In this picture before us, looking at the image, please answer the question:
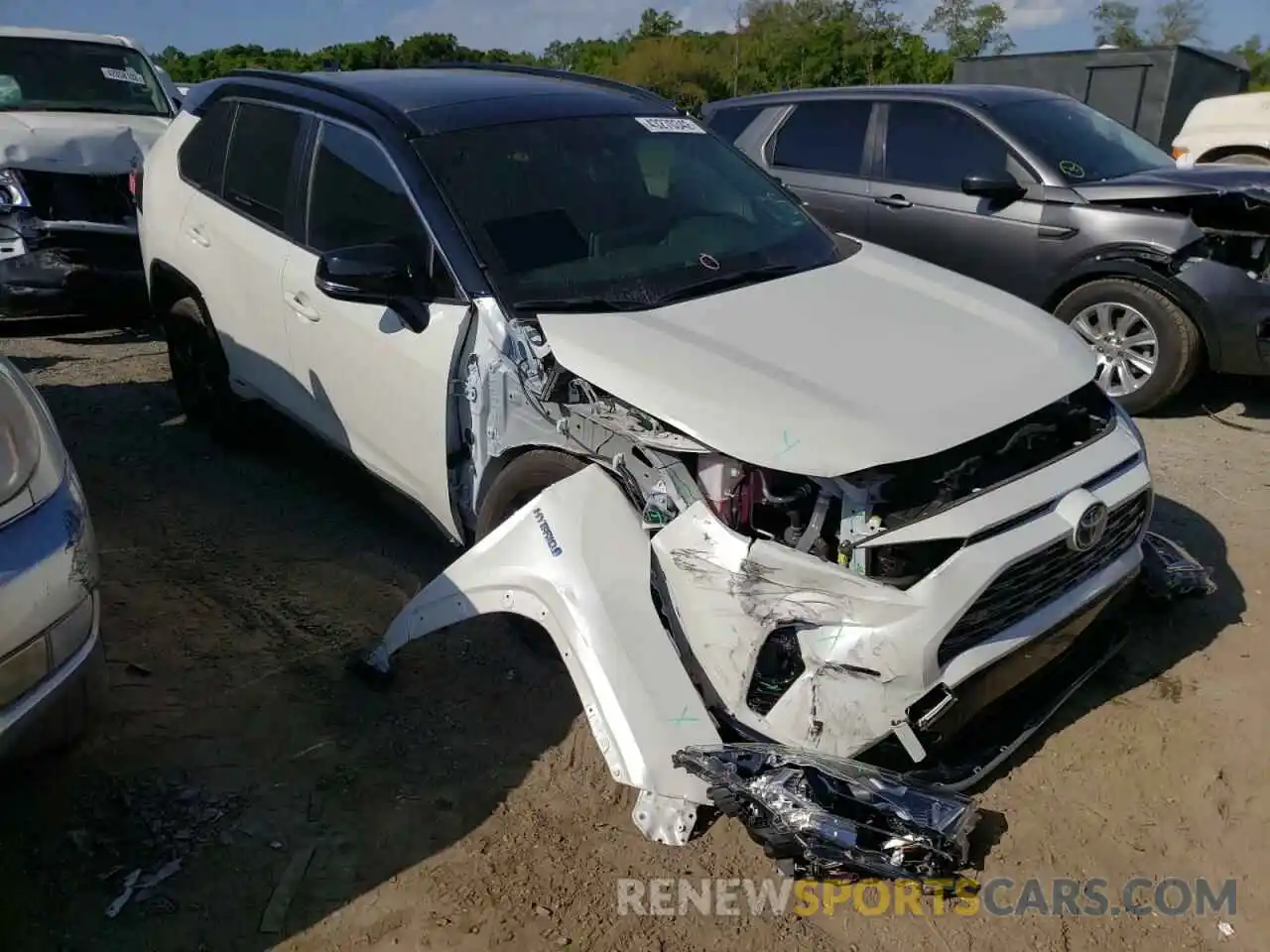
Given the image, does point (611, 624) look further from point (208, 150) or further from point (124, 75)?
point (124, 75)

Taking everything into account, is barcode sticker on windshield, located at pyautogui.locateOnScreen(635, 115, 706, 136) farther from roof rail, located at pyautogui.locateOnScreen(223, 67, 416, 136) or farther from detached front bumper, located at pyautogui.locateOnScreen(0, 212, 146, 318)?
detached front bumper, located at pyautogui.locateOnScreen(0, 212, 146, 318)

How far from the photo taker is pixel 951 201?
6.44m

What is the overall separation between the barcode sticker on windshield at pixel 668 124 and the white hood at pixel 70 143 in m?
4.73

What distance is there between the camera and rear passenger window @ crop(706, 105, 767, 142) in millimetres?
7613

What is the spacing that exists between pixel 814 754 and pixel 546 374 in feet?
4.18

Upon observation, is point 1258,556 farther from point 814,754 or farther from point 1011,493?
point 814,754

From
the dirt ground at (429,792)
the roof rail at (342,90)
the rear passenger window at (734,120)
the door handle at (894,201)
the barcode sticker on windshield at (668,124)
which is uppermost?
the roof rail at (342,90)

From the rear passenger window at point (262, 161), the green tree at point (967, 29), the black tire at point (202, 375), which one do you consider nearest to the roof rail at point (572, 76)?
the rear passenger window at point (262, 161)

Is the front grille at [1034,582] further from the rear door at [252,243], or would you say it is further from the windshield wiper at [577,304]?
the rear door at [252,243]

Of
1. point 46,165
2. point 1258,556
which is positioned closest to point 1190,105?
point 1258,556

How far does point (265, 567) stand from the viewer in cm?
422

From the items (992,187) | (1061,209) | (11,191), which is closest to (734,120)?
(992,187)

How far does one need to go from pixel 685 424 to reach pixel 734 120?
5695mm

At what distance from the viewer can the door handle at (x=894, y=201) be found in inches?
261
